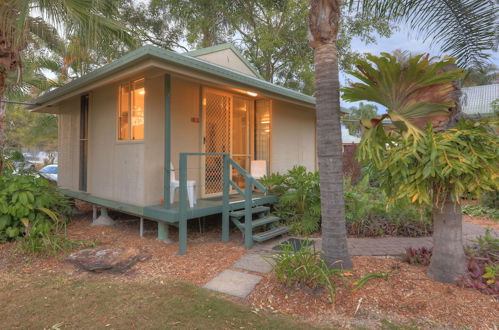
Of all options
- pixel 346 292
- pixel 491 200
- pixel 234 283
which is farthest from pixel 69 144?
pixel 491 200

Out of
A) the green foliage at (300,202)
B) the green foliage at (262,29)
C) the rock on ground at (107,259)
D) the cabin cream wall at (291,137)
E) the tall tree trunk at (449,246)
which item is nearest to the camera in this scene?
the tall tree trunk at (449,246)

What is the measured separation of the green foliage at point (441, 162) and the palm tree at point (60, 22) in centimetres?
477

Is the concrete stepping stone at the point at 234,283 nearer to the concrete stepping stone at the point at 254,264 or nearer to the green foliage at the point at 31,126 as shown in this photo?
the concrete stepping stone at the point at 254,264

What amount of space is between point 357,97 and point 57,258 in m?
4.87

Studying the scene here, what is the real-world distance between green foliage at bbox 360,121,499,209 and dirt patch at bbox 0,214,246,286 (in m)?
2.55

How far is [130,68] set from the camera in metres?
4.85

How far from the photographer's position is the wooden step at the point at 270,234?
5103mm

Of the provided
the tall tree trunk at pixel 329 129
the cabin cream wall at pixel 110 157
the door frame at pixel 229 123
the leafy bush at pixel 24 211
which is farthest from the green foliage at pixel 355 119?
the leafy bush at pixel 24 211

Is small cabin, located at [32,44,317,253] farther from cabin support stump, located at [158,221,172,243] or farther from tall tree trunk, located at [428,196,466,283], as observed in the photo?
tall tree trunk, located at [428,196,466,283]

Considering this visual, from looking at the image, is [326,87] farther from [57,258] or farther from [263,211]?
[57,258]

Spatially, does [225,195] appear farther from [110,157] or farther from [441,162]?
[441,162]

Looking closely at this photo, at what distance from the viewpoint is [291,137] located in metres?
8.52

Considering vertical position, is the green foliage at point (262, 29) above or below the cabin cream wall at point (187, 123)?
above

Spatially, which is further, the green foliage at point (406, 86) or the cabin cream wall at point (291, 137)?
the cabin cream wall at point (291, 137)
